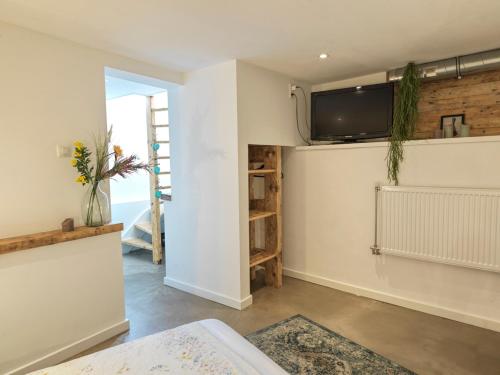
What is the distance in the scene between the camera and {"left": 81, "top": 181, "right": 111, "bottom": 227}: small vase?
2.39m

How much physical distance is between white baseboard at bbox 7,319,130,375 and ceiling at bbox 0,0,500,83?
2269mm

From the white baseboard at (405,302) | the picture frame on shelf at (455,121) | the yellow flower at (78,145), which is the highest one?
the picture frame on shelf at (455,121)

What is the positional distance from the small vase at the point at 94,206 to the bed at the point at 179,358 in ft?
4.20

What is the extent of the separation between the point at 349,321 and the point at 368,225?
973 millimetres

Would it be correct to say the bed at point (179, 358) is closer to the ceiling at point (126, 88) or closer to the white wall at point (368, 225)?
the white wall at point (368, 225)

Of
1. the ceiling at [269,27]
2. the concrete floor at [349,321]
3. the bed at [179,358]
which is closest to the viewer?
the bed at [179,358]

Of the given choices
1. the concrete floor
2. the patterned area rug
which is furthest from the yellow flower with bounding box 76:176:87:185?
the patterned area rug

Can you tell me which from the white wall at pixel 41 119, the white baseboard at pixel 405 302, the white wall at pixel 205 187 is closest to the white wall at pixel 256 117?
the white wall at pixel 205 187

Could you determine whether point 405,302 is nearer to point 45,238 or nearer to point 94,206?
point 94,206

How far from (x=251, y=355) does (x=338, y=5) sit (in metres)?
1.99

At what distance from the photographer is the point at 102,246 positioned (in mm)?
2486

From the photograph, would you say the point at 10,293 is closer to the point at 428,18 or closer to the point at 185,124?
the point at 185,124

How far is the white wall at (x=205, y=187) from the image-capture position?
294cm

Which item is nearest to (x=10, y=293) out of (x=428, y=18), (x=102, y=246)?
(x=102, y=246)
